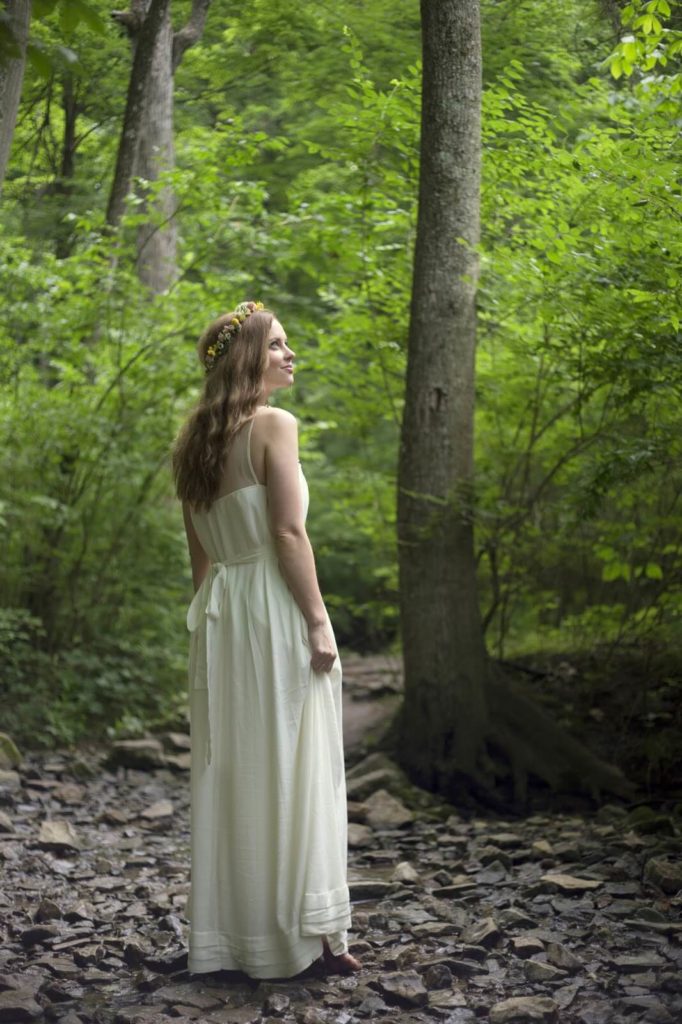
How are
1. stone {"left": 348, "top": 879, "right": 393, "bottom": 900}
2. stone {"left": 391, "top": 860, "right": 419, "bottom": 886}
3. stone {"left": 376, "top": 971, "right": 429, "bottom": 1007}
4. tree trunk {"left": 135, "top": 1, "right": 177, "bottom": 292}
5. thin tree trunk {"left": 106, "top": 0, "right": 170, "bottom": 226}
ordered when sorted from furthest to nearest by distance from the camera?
tree trunk {"left": 135, "top": 1, "right": 177, "bottom": 292} → thin tree trunk {"left": 106, "top": 0, "right": 170, "bottom": 226} → stone {"left": 391, "top": 860, "right": 419, "bottom": 886} → stone {"left": 348, "top": 879, "right": 393, "bottom": 900} → stone {"left": 376, "top": 971, "right": 429, "bottom": 1007}

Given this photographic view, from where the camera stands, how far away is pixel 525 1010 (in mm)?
3305

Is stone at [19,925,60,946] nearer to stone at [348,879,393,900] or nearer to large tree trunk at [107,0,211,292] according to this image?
stone at [348,879,393,900]

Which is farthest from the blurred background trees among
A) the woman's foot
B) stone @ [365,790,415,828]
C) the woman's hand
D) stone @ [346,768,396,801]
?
the woman's foot

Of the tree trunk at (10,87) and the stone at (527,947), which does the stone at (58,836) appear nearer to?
the stone at (527,947)

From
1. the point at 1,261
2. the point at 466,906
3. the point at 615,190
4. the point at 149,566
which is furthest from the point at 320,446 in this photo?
the point at 466,906

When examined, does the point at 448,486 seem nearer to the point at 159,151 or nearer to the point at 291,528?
the point at 291,528

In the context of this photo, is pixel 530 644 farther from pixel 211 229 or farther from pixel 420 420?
pixel 211 229

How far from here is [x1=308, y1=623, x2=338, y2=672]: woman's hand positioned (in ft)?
12.1

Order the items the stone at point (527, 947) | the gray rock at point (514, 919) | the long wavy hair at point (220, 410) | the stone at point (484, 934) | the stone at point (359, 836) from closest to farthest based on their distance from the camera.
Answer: the long wavy hair at point (220, 410) → the stone at point (527, 947) → the stone at point (484, 934) → the gray rock at point (514, 919) → the stone at point (359, 836)

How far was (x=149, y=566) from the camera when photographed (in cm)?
879

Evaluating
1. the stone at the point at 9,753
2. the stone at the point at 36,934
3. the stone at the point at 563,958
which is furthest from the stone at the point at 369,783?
the stone at the point at 563,958

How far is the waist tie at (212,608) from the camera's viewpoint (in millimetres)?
3736

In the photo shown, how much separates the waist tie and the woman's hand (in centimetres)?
29

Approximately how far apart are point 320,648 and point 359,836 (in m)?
→ 2.42
